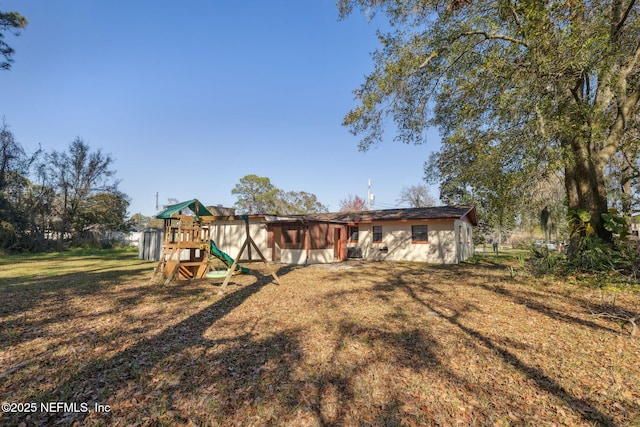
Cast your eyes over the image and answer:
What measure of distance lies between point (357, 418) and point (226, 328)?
3.62 m

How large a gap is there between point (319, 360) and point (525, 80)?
9539 millimetres

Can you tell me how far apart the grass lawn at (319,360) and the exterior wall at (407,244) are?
31.6ft

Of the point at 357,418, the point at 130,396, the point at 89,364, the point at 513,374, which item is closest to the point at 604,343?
the point at 513,374

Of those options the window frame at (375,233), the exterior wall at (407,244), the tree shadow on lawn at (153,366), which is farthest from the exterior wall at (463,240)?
the tree shadow on lawn at (153,366)

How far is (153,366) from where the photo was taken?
4234mm

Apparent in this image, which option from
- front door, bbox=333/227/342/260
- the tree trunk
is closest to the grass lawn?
the tree trunk

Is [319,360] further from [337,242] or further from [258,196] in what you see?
[258,196]

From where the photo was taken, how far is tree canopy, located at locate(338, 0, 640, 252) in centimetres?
796

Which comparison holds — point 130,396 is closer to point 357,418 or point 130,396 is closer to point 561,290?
point 357,418

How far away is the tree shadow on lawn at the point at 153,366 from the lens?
330 cm

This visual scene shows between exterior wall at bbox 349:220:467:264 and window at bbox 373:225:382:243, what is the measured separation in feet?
0.68

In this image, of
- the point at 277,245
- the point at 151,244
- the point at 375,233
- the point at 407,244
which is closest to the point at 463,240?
the point at 407,244

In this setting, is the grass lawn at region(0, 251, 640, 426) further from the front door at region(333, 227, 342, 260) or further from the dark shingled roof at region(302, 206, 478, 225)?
the front door at region(333, 227, 342, 260)

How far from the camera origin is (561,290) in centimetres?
888
